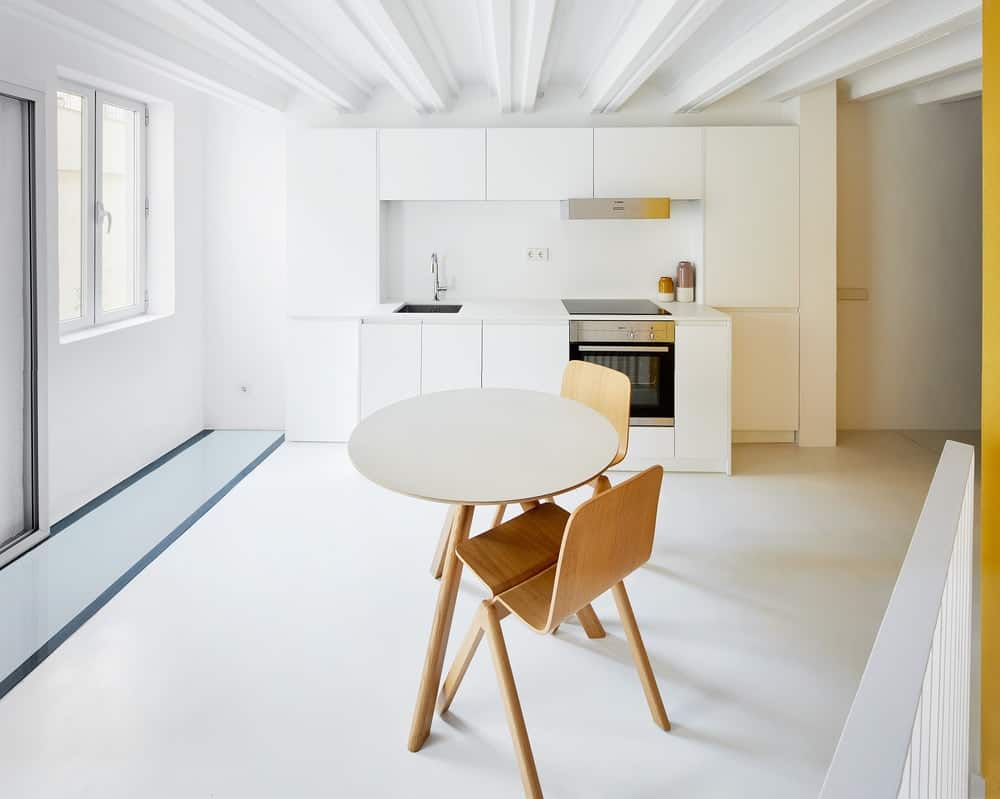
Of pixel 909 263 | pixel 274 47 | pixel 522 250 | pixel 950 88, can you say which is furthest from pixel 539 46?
pixel 909 263

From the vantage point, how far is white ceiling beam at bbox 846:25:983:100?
3.98 metres

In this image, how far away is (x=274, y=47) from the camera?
3.60m

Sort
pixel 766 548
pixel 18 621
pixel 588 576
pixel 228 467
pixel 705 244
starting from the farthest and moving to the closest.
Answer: pixel 705 244 → pixel 228 467 → pixel 766 548 → pixel 18 621 → pixel 588 576

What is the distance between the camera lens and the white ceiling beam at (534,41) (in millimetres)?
2934

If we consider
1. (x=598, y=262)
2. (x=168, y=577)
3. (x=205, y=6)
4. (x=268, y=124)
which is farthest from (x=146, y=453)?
(x=598, y=262)

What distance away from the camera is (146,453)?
486 centimetres

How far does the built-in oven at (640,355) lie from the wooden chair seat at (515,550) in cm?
236

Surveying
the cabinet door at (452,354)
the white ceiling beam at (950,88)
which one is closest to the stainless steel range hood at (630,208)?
the cabinet door at (452,354)

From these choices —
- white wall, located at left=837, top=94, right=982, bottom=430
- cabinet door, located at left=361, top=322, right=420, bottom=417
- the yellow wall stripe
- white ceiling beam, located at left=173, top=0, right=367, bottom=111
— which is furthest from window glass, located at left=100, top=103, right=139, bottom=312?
white wall, located at left=837, top=94, right=982, bottom=430

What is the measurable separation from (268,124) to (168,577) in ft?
12.1

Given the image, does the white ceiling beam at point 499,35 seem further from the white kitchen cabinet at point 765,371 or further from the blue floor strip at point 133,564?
the blue floor strip at point 133,564

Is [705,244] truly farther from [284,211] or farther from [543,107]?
[284,211]

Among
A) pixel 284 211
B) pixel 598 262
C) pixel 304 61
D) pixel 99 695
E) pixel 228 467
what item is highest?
pixel 304 61

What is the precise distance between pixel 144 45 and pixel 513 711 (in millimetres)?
3426
